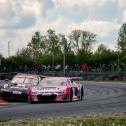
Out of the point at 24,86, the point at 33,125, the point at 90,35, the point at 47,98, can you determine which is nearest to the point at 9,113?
the point at 33,125

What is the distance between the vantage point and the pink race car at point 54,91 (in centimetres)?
2428

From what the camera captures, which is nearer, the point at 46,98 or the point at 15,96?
the point at 46,98

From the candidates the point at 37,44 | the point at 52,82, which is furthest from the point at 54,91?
the point at 37,44

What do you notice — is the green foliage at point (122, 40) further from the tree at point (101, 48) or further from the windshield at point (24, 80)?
the windshield at point (24, 80)

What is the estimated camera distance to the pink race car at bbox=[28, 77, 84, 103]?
956 inches

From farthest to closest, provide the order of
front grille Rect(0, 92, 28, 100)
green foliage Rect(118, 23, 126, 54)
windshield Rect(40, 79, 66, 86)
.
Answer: green foliage Rect(118, 23, 126, 54), front grille Rect(0, 92, 28, 100), windshield Rect(40, 79, 66, 86)

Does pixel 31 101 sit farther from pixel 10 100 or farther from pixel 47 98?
pixel 10 100

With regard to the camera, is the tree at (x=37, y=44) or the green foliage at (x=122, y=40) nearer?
the green foliage at (x=122, y=40)

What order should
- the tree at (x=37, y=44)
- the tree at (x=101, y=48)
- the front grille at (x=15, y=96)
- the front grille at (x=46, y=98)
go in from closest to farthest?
the front grille at (x=46, y=98)
the front grille at (x=15, y=96)
the tree at (x=37, y=44)
the tree at (x=101, y=48)

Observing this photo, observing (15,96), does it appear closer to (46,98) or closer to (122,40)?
(46,98)

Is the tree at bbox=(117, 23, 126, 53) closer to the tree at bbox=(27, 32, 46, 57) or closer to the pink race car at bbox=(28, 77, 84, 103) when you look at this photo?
the tree at bbox=(27, 32, 46, 57)

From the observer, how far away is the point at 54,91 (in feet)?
80.5

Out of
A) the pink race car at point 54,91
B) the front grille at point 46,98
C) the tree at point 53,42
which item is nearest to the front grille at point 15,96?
the pink race car at point 54,91

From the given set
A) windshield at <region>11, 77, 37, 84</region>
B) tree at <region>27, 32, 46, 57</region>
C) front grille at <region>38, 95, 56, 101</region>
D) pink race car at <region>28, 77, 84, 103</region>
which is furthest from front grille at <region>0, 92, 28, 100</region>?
tree at <region>27, 32, 46, 57</region>
